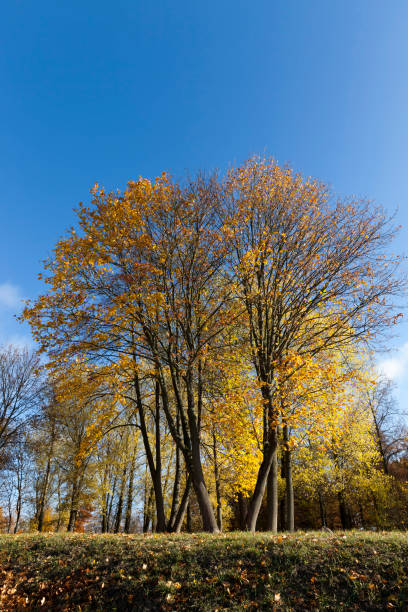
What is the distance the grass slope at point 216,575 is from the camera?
5141mm

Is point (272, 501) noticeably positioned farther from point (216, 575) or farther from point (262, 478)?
point (216, 575)

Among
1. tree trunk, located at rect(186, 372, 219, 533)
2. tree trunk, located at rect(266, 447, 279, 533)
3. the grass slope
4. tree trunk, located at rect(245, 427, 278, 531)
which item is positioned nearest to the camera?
the grass slope

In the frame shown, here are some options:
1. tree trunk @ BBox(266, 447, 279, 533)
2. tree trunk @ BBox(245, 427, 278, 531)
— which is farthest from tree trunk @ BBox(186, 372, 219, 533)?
tree trunk @ BBox(266, 447, 279, 533)

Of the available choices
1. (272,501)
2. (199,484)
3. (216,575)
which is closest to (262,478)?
(199,484)

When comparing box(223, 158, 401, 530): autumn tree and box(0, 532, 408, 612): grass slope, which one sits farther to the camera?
box(223, 158, 401, 530): autumn tree

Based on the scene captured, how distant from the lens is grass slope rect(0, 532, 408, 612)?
5141mm

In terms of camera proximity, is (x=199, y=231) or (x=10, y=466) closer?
(x=199, y=231)

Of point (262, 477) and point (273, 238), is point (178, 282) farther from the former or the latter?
point (262, 477)

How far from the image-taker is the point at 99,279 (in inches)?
435

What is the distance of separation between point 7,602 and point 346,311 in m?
11.1

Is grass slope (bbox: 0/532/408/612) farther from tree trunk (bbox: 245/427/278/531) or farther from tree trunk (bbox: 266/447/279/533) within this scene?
tree trunk (bbox: 266/447/279/533)

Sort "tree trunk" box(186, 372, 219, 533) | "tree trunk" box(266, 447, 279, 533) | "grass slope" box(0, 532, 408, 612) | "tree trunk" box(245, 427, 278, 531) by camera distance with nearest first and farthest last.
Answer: "grass slope" box(0, 532, 408, 612) < "tree trunk" box(186, 372, 219, 533) < "tree trunk" box(245, 427, 278, 531) < "tree trunk" box(266, 447, 279, 533)

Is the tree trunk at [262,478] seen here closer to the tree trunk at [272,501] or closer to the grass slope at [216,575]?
the tree trunk at [272,501]

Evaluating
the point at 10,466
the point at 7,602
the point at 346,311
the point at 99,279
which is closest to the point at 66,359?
the point at 99,279
